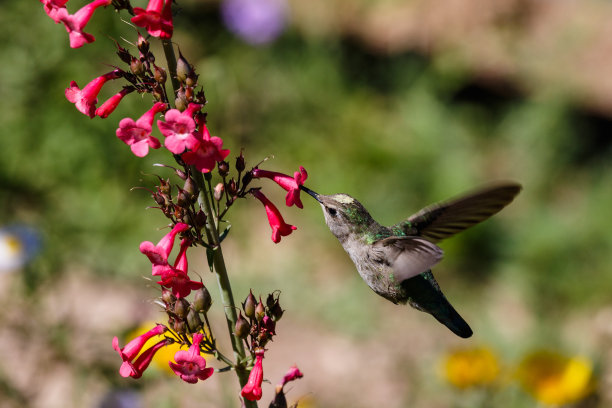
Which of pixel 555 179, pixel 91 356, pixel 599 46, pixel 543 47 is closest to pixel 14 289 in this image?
pixel 91 356

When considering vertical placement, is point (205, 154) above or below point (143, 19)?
below

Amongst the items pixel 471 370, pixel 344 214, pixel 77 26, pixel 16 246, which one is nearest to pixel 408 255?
pixel 344 214

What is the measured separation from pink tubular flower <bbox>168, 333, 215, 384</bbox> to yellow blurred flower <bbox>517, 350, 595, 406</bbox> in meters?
2.43

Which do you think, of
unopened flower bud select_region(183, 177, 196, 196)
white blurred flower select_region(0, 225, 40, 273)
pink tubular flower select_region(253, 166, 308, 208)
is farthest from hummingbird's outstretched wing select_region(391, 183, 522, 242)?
white blurred flower select_region(0, 225, 40, 273)

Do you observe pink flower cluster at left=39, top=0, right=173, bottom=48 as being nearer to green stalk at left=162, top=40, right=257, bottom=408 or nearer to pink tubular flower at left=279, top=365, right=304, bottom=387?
green stalk at left=162, top=40, right=257, bottom=408

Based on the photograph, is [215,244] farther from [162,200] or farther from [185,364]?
[185,364]

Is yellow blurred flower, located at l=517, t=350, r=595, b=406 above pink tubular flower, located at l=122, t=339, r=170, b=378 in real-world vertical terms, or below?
above

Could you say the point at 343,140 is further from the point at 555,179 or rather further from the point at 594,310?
the point at 594,310

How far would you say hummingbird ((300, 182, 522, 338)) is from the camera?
2750 millimetres

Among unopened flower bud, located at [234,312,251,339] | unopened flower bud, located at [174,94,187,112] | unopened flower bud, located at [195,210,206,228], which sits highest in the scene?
unopened flower bud, located at [174,94,187,112]

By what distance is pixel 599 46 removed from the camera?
25.9 feet

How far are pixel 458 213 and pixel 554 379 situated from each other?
1435mm

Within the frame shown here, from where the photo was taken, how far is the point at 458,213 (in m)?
3.10

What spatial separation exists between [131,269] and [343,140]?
8.11 ft
